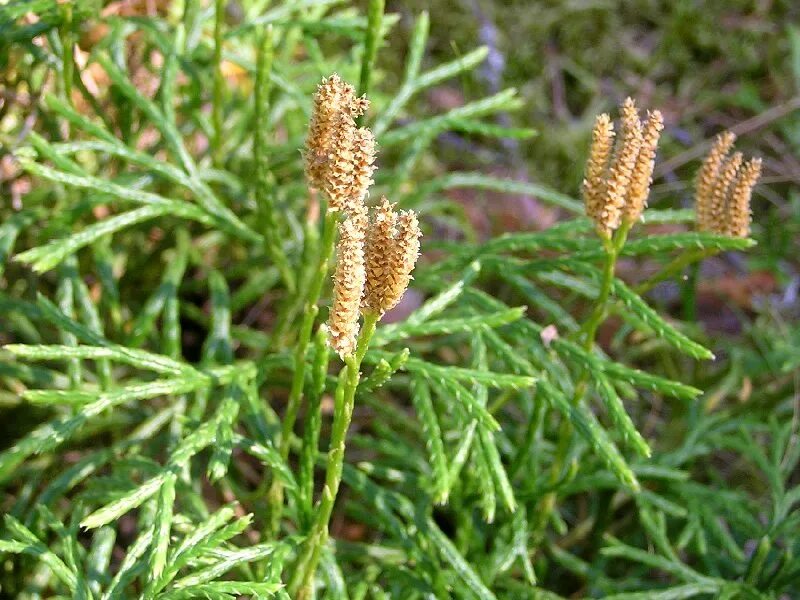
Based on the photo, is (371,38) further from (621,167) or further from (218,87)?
(621,167)

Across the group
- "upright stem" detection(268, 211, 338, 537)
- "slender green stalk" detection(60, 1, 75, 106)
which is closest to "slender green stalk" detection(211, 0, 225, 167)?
"slender green stalk" detection(60, 1, 75, 106)

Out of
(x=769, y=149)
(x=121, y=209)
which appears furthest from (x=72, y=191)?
(x=769, y=149)

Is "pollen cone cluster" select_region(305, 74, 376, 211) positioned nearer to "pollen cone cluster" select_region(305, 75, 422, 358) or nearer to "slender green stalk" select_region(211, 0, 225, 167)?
"pollen cone cluster" select_region(305, 75, 422, 358)

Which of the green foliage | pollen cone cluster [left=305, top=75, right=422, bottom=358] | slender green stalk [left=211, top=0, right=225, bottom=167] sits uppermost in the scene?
slender green stalk [left=211, top=0, right=225, bottom=167]

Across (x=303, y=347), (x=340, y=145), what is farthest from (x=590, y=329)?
(x=340, y=145)

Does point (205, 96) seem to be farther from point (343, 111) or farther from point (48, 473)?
point (343, 111)

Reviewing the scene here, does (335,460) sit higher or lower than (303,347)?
lower
